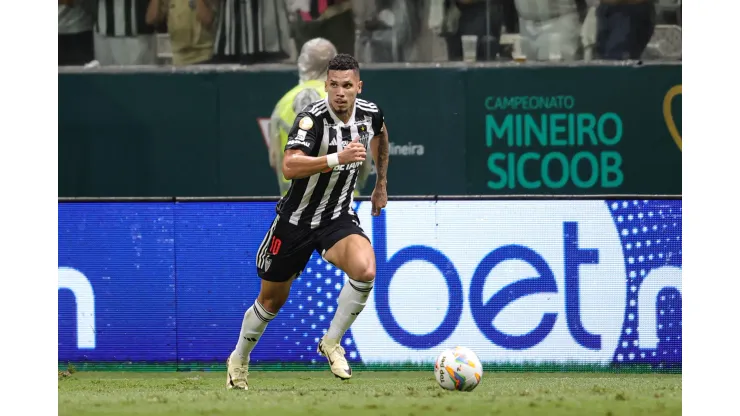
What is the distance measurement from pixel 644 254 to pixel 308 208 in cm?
382

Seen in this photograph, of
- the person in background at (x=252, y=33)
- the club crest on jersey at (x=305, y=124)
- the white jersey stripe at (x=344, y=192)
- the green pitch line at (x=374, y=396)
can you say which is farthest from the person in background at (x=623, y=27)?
the club crest on jersey at (x=305, y=124)

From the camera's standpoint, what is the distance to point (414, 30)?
1320cm

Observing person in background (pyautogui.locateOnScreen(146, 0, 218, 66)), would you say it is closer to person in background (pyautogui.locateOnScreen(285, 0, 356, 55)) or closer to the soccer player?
person in background (pyautogui.locateOnScreen(285, 0, 356, 55))

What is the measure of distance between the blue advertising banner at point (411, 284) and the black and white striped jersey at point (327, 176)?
2.51 meters

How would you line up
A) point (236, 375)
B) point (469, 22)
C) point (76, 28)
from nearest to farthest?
point (236, 375)
point (469, 22)
point (76, 28)

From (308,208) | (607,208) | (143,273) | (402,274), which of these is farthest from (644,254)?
(143,273)

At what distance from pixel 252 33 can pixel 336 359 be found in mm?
5469

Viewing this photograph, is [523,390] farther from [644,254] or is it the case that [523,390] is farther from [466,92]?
[466,92]

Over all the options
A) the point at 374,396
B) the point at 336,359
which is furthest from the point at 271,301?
the point at 374,396

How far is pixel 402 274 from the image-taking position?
11.4 meters

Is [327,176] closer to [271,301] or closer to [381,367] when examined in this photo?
[271,301]

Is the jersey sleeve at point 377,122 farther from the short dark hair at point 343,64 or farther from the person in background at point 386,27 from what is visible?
the person in background at point 386,27

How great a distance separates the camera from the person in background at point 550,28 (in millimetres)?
13242

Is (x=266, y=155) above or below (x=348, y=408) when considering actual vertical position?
above
